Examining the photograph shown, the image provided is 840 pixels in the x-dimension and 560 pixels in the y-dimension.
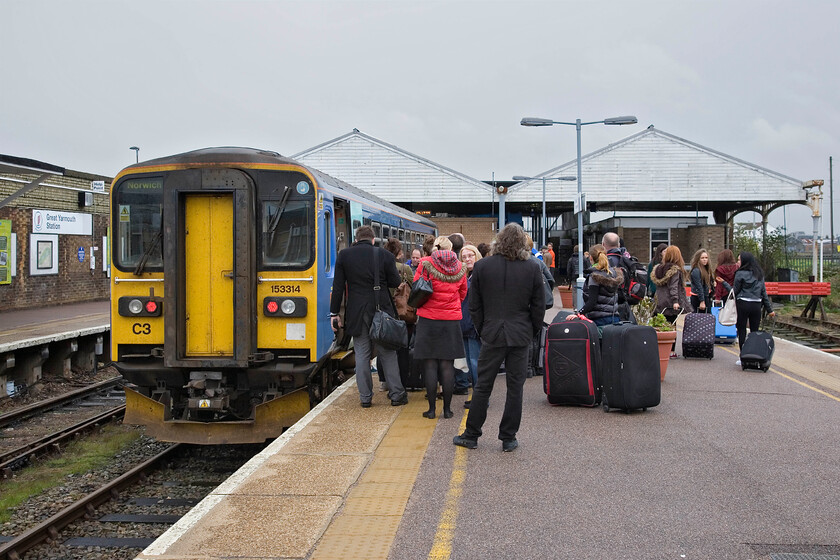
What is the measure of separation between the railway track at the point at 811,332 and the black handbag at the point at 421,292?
41.1 feet

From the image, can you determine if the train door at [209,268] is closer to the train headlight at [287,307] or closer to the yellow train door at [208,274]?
the yellow train door at [208,274]

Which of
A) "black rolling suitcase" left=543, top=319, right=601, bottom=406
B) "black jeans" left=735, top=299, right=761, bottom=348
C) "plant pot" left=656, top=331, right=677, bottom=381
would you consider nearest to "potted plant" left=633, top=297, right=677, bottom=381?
"plant pot" left=656, top=331, right=677, bottom=381

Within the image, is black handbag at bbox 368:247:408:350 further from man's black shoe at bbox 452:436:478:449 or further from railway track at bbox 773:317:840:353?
railway track at bbox 773:317:840:353

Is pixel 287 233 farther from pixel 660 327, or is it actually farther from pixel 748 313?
pixel 748 313

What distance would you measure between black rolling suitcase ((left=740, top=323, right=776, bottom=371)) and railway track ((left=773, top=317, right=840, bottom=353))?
7.11m

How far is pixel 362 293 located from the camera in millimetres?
7918

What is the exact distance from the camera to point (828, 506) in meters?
4.93

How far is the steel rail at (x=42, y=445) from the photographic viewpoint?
8.54 m

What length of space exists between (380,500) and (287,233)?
368 cm

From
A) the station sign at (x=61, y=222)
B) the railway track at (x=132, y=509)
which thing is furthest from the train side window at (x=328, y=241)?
the station sign at (x=61, y=222)

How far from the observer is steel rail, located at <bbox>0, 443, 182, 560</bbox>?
19.0 ft

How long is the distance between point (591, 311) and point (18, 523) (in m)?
6.08

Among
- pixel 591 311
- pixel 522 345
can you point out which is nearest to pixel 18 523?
pixel 522 345

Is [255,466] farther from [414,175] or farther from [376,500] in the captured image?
[414,175]
